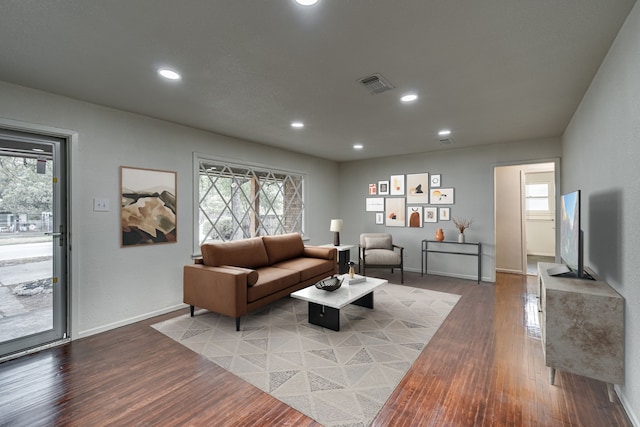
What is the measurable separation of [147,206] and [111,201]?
1.20 ft

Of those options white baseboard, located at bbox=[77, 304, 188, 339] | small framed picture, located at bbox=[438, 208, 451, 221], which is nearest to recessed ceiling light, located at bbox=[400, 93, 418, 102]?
small framed picture, located at bbox=[438, 208, 451, 221]

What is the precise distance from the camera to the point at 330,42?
189 cm

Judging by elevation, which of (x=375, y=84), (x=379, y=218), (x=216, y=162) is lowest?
(x=379, y=218)

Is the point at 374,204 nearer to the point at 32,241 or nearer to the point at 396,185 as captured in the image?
the point at 396,185

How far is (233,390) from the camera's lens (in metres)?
2.02

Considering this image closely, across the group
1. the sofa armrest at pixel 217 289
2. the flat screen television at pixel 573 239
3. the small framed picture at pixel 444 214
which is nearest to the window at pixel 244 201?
the sofa armrest at pixel 217 289

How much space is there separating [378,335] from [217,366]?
1522mm

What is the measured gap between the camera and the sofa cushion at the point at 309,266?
3952mm

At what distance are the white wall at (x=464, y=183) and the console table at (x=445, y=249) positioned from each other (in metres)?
0.10

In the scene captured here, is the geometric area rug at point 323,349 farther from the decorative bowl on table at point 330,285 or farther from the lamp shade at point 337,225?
the lamp shade at point 337,225

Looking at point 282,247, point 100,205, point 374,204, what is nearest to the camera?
point 100,205

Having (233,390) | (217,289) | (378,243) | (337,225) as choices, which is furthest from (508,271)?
(233,390)

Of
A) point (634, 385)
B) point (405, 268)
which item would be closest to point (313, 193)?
point (405, 268)

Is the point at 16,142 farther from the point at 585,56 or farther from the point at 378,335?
the point at 585,56
